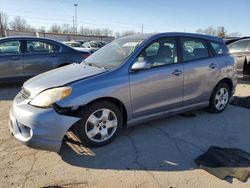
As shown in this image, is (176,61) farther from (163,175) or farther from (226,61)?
(163,175)

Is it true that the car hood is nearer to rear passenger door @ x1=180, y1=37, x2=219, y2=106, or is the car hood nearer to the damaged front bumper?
the damaged front bumper

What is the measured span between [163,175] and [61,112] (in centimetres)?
147

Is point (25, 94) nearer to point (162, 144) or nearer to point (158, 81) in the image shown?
point (158, 81)

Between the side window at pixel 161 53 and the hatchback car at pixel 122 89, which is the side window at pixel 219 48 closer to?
the hatchback car at pixel 122 89

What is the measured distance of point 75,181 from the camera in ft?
9.84

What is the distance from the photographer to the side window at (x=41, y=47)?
25.6 ft

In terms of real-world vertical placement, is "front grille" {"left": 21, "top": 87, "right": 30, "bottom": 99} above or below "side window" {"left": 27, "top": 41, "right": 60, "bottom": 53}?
below

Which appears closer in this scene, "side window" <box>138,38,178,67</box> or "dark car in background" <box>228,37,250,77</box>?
"side window" <box>138,38,178,67</box>

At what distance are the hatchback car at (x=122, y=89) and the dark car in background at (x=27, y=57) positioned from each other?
12.1 feet

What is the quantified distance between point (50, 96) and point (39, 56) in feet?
16.3

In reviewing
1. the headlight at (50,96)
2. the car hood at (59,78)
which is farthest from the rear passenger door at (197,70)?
the headlight at (50,96)

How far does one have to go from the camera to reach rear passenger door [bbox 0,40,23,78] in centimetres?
751

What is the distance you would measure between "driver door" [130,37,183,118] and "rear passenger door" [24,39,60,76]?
4.59 metres

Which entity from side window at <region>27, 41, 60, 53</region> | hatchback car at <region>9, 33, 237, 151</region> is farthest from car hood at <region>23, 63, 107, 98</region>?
side window at <region>27, 41, 60, 53</region>
